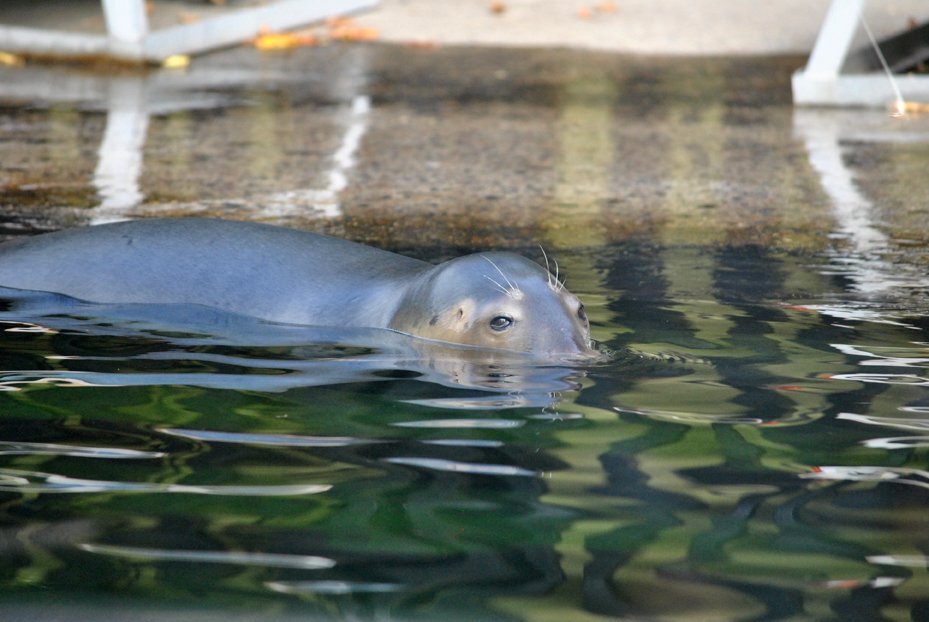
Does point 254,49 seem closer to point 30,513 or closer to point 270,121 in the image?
point 270,121

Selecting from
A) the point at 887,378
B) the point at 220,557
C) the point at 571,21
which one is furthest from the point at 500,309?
the point at 571,21

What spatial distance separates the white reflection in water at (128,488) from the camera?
2.77 meters

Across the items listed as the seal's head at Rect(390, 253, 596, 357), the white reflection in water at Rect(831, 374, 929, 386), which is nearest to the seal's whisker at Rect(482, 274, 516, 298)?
the seal's head at Rect(390, 253, 596, 357)

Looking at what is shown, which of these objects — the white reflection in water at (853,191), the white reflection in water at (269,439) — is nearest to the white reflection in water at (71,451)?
the white reflection in water at (269,439)

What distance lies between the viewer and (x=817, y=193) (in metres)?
6.79

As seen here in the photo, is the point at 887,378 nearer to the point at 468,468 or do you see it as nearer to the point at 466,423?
the point at 466,423

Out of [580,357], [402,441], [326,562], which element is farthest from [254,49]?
[326,562]

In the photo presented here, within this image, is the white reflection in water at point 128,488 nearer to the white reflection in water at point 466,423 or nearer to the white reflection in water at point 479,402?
the white reflection in water at point 466,423

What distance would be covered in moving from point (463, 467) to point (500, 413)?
1.56ft

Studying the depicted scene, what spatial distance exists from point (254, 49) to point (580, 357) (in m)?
8.61

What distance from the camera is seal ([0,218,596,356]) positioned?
4168mm

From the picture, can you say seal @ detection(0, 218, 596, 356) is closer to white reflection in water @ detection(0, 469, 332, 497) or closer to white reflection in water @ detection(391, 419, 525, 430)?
white reflection in water @ detection(391, 419, 525, 430)

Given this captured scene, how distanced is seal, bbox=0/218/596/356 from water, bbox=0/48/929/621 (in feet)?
0.29

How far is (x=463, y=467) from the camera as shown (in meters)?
2.96
